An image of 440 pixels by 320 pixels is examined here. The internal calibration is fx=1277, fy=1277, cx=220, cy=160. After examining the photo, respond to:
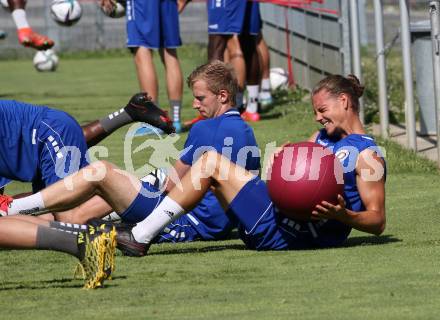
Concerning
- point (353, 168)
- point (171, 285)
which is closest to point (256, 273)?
point (171, 285)

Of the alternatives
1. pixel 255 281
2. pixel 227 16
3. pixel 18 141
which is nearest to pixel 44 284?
pixel 255 281

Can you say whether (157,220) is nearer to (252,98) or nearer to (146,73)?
(146,73)

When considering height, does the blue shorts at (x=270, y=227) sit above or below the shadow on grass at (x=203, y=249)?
above

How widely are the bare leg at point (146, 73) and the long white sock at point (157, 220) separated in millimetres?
5937

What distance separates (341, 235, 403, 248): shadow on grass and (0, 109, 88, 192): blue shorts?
1.75m

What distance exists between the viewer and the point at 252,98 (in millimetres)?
14344

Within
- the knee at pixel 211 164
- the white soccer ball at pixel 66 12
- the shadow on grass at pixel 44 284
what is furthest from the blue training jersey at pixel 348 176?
the white soccer ball at pixel 66 12

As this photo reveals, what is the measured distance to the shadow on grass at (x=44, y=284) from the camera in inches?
253

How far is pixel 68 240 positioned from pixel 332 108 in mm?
1844

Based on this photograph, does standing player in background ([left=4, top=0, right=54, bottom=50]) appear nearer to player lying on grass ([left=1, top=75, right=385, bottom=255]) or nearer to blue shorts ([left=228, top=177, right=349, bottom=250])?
player lying on grass ([left=1, top=75, right=385, bottom=255])

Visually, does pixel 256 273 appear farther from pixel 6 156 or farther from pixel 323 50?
pixel 323 50

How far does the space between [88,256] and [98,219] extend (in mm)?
1316

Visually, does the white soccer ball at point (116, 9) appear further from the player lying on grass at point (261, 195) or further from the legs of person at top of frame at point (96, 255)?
the legs of person at top of frame at point (96, 255)

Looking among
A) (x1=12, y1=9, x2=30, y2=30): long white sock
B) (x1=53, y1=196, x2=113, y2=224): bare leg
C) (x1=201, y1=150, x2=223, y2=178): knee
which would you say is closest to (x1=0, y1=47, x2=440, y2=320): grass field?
(x1=53, y1=196, x2=113, y2=224): bare leg
